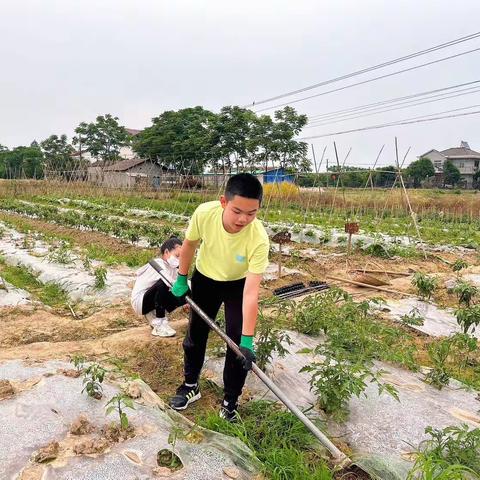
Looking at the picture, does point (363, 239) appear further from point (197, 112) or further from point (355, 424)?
point (197, 112)

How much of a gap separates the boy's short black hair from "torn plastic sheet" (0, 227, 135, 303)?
338 centimetres

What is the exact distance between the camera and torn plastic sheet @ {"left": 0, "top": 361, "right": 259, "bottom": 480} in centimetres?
183

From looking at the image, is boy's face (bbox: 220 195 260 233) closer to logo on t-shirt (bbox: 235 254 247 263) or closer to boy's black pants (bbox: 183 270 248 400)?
logo on t-shirt (bbox: 235 254 247 263)

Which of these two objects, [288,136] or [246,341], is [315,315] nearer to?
[246,341]

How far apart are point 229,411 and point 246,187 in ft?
4.20

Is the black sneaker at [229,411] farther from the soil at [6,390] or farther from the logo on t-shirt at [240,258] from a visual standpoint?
the soil at [6,390]

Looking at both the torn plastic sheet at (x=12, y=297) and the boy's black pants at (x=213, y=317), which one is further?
the torn plastic sheet at (x=12, y=297)

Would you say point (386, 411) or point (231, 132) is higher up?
point (231, 132)

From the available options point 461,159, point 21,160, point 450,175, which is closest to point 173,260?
point 450,175

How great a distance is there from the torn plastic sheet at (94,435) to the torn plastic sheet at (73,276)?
9.31ft

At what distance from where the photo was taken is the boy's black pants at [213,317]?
2.52 meters

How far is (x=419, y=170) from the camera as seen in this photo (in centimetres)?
3903

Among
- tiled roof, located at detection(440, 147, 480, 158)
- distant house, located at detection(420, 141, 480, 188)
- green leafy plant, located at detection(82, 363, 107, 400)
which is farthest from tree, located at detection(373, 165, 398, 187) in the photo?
tiled roof, located at detection(440, 147, 480, 158)

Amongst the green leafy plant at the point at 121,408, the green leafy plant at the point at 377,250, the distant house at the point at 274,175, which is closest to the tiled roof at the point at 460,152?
the distant house at the point at 274,175
